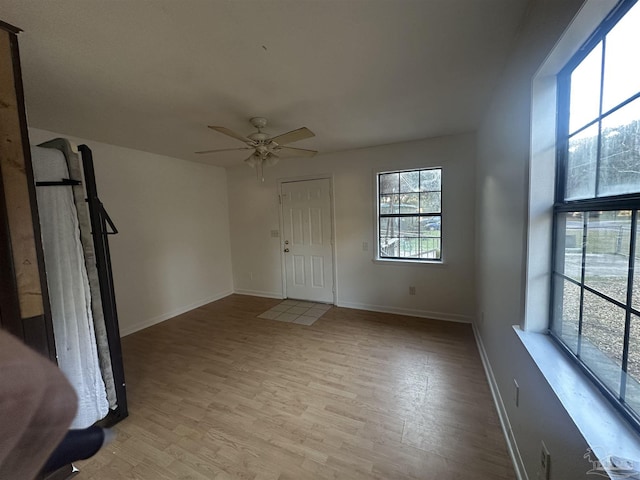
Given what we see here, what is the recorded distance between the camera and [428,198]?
134 inches

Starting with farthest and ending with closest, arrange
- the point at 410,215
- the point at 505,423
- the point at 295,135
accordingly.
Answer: the point at 410,215 < the point at 295,135 < the point at 505,423

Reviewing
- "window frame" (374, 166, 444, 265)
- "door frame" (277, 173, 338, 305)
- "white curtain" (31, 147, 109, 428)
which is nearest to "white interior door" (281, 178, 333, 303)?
"door frame" (277, 173, 338, 305)

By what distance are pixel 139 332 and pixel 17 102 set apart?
296 centimetres

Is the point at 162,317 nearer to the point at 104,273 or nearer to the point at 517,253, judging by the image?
the point at 104,273

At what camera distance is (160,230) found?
3.67 m

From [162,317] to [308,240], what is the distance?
2.43m

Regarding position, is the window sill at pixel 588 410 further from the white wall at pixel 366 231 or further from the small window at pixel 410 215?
the small window at pixel 410 215

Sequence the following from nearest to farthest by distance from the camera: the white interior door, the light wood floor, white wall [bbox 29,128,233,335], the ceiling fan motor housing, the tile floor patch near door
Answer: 1. the light wood floor
2. the ceiling fan motor housing
3. white wall [bbox 29,128,233,335]
4. the tile floor patch near door
5. the white interior door

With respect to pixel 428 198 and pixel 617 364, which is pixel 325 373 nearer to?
pixel 617 364

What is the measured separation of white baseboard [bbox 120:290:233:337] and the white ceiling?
7.76 feet

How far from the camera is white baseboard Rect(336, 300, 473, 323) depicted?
3.29m

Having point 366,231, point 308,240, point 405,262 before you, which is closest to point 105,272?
point 308,240

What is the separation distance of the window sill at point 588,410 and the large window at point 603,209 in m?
0.04

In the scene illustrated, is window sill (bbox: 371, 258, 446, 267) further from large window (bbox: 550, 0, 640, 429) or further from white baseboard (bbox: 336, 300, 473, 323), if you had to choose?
large window (bbox: 550, 0, 640, 429)
